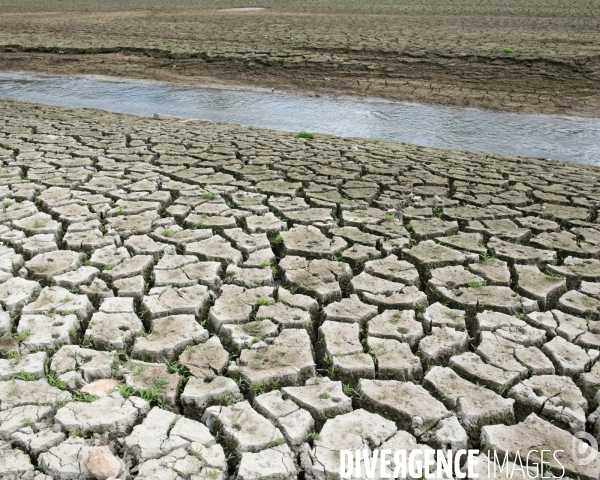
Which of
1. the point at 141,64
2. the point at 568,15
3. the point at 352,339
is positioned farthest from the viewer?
the point at 568,15

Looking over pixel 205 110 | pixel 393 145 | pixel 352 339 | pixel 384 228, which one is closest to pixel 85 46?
pixel 205 110

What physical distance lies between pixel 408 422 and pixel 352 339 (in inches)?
24.4

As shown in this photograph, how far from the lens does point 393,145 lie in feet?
22.4

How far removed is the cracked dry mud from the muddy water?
9.14 feet

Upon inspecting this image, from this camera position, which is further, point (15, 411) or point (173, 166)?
point (173, 166)

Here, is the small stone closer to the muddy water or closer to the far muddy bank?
the muddy water

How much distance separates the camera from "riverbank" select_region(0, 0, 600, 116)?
10.8 meters

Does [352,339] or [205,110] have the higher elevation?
[205,110]

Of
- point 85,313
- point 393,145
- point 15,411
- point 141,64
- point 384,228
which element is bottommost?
point 15,411

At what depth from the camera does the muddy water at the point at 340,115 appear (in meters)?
8.16

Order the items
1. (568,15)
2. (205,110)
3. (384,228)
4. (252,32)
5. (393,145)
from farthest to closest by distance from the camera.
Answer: (568,15) < (252,32) < (205,110) < (393,145) < (384,228)

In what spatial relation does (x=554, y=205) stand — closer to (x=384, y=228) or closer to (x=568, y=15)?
(x=384, y=228)

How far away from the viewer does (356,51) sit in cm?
1273

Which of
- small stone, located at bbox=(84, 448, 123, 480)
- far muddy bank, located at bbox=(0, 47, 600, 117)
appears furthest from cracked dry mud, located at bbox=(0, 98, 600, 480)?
far muddy bank, located at bbox=(0, 47, 600, 117)
